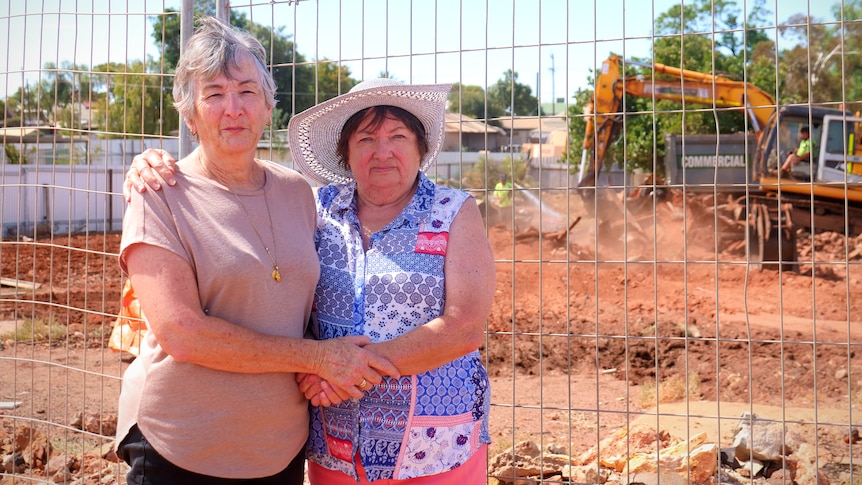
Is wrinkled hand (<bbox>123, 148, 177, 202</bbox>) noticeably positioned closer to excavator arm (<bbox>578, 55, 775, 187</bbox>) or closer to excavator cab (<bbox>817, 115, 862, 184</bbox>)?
excavator cab (<bbox>817, 115, 862, 184</bbox>)

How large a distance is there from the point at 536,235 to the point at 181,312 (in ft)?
46.6

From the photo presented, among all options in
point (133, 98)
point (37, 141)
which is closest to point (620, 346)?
point (133, 98)

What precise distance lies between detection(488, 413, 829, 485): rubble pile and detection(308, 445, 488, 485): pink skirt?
1.57m

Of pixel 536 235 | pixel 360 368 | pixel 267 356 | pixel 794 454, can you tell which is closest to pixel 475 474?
pixel 360 368

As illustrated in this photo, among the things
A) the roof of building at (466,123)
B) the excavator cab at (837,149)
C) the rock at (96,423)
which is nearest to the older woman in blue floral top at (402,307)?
the roof of building at (466,123)

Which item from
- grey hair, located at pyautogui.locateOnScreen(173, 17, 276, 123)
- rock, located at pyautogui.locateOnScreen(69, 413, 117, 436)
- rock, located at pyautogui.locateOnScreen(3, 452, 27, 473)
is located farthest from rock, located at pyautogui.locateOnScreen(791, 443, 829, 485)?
rock, located at pyautogui.locateOnScreen(69, 413, 117, 436)

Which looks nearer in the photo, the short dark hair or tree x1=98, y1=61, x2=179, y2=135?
the short dark hair

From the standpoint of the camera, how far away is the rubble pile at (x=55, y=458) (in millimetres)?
4487

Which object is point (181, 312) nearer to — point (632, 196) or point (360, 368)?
point (360, 368)

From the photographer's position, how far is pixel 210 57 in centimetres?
225

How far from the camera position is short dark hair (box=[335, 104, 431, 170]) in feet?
8.61

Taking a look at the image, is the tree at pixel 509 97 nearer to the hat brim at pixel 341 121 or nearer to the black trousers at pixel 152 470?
the hat brim at pixel 341 121

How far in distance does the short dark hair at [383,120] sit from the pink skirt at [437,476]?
987 mm

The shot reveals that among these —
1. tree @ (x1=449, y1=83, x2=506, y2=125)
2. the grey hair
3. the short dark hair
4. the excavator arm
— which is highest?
tree @ (x1=449, y1=83, x2=506, y2=125)
